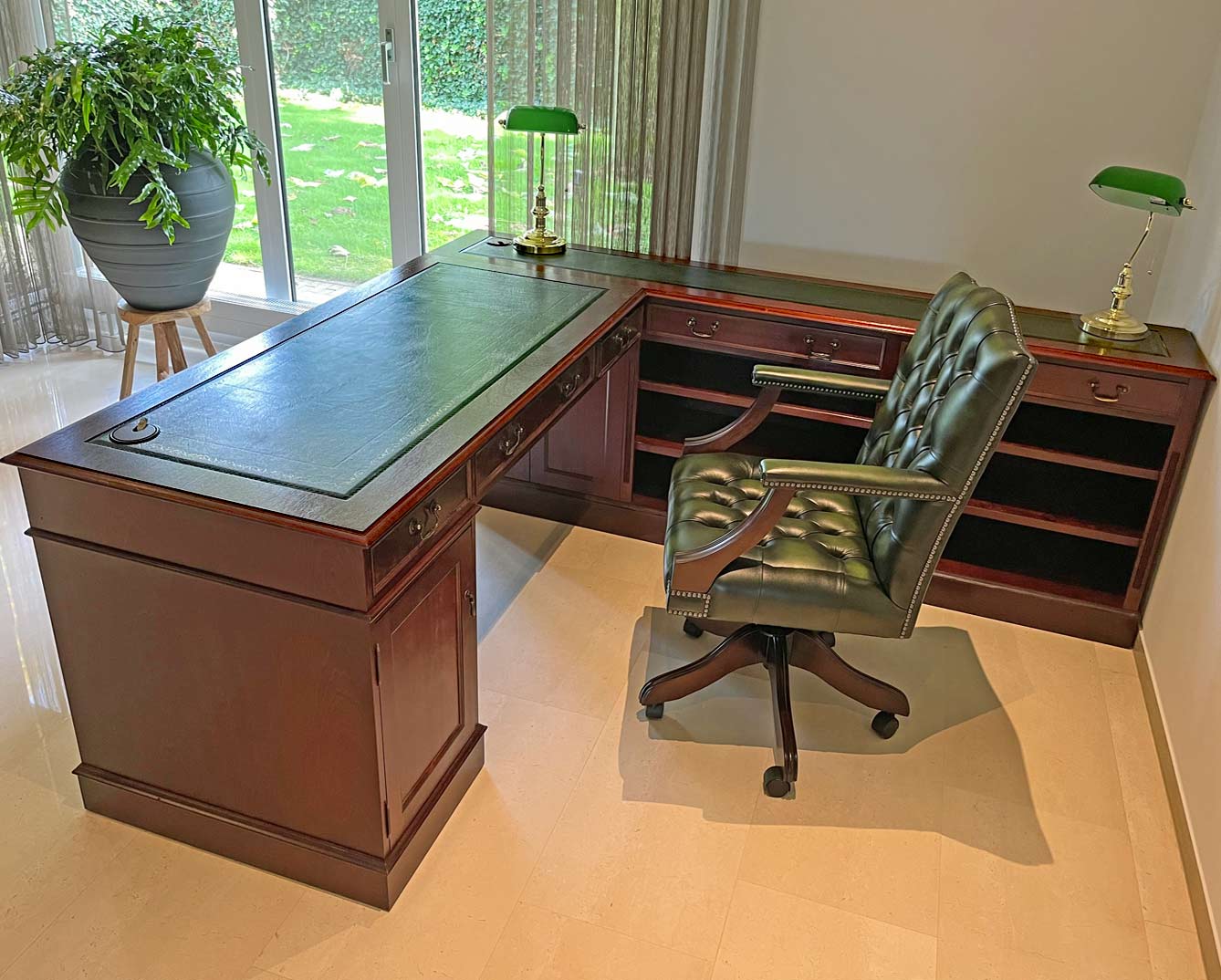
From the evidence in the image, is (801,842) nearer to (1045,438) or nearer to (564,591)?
(564,591)

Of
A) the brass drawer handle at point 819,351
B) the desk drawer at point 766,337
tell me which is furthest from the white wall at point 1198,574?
the brass drawer handle at point 819,351

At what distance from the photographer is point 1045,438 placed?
2.89 meters

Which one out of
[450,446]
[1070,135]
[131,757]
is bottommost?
[131,757]

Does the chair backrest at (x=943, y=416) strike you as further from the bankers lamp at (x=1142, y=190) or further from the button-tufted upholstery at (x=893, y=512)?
the bankers lamp at (x=1142, y=190)

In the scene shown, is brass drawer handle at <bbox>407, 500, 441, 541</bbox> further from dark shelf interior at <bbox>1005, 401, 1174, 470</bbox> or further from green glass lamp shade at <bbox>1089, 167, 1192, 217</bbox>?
green glass lamp shade at <bbox>1089, 167, 1192, 217</bbox>

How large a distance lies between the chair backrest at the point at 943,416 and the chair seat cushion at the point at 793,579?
5 cm

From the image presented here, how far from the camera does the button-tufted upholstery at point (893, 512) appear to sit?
2072mm

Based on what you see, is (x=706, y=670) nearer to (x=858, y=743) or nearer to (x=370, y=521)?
(x=858, y=743)

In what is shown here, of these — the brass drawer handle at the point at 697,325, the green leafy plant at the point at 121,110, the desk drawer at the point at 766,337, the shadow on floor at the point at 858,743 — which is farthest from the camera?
the green leafy plant at the point at 121,110

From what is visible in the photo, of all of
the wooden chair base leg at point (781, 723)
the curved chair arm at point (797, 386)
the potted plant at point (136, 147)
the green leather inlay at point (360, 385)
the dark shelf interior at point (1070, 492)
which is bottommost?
the wooden chair base leg at point (781, 723)

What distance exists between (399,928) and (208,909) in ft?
1.22

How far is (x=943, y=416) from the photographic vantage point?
2.15m

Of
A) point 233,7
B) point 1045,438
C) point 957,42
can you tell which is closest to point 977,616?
point 1045,438

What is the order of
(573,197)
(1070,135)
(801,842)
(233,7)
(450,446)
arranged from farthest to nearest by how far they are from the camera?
(233,7) → (573,197) → (1070,135) → (801,842) → (450,446)
